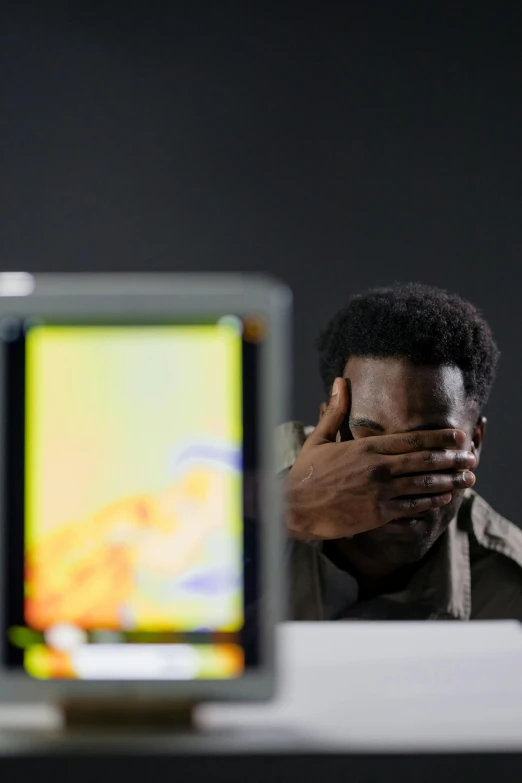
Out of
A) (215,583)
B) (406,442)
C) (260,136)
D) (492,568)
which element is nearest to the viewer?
(215,583)

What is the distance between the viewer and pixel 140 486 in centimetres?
43

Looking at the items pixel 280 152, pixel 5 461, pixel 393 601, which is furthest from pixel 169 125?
pixel 5 461

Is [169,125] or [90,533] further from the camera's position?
[169,125]

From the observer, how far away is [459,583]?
1637 mm

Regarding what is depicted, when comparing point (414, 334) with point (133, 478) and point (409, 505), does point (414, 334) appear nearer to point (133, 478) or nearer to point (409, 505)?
point (409, 505)

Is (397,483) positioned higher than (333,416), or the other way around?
(333,416)

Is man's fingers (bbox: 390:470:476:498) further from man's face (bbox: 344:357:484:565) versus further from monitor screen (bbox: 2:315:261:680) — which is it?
monitor screen (bbox: 2:315:261:680)

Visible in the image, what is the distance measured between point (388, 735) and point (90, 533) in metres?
0.17

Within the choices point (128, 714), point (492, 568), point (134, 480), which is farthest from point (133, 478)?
point (492, 568)

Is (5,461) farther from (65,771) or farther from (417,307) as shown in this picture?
(417,307)

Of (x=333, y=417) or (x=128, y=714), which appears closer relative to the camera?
(x=128, y=714)

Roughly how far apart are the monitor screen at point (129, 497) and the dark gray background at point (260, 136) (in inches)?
55.8

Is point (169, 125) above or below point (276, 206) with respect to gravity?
above

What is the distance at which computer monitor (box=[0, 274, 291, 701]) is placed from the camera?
417mm
